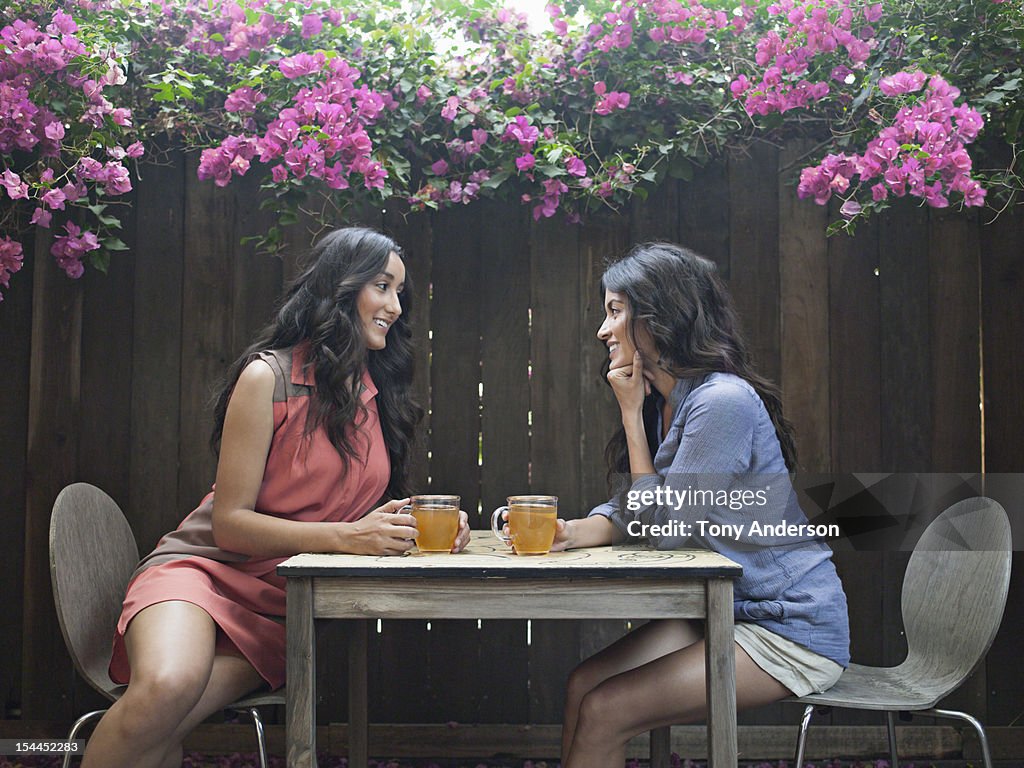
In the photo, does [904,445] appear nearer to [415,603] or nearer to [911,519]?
[911,519]

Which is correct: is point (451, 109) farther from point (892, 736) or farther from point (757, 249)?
point (892, 736)

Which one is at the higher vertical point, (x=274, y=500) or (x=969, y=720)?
(x=274, y=500)

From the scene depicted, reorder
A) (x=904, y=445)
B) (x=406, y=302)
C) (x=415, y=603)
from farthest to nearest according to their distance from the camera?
(x=904, y=445) → (x=406, y=302) → (x=415, y=603)

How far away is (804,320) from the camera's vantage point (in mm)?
2818

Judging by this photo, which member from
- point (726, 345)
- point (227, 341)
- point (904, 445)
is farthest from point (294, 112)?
point (904, 445)

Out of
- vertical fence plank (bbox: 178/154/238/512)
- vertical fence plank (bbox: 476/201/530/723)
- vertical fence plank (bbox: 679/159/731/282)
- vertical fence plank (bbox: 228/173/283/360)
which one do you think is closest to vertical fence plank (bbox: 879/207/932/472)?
vertical fence plank (bbox: 679/159/731/282)

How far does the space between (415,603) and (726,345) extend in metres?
0.96

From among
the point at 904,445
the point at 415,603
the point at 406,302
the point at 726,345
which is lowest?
the point at 415,603

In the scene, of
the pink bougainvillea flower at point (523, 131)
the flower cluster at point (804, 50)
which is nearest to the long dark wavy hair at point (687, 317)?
Answer: the pink bougainvillea flower at point (523, 131)

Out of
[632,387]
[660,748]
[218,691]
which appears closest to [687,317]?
[632,387]

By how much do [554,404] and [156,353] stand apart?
1.21 metres

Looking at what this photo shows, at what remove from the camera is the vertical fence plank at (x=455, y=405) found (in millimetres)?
2809

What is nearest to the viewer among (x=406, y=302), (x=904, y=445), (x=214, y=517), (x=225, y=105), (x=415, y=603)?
(x=415, y=603)

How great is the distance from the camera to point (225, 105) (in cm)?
262
